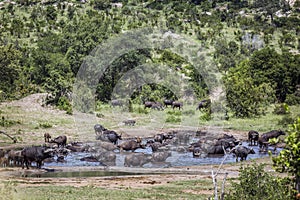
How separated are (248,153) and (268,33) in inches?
2092

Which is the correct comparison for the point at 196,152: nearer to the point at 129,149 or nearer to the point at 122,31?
the point at 129,149

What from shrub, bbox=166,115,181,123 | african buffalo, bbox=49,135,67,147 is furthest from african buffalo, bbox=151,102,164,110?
african buffalo, bbox=49,135,67,147

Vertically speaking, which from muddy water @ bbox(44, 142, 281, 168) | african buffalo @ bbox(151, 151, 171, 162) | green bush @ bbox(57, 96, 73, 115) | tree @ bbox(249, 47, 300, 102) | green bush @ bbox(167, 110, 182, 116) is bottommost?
muddy water @ bbox(44, 142, 281, 168)

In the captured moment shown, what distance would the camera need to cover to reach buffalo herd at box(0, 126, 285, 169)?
2402cm

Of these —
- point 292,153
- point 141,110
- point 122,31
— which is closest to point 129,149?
point 141,110

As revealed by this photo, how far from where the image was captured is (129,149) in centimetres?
2823

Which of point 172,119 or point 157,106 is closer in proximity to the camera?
point 172,119

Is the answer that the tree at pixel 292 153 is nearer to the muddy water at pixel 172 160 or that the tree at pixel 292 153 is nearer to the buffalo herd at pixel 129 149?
the buffalo herd at pixel 129 149

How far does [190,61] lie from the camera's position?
6325 cm

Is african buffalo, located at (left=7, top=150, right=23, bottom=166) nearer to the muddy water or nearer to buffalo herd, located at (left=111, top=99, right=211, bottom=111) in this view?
the muddy water

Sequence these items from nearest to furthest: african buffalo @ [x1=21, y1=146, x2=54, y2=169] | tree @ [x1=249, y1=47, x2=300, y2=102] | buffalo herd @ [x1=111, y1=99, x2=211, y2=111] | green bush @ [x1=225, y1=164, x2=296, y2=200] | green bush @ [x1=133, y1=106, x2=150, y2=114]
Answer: green bush @ [x1=225, y1=164, x2=296, y2=200]
african buffalo @ [x1=21, y1=146, x2=54, y2=169]
green bush @ [x1=133, y1=106, x2=150, y2=114]
buffalo herd @ [x1=111, y1=99, x2=211, y2=111]
tree @ [x1=249, y1=47, x2=300, y2=102]

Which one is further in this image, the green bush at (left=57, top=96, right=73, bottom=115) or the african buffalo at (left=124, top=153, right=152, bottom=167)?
the green bush at (left=57, top=96, right=73, bottom=115)

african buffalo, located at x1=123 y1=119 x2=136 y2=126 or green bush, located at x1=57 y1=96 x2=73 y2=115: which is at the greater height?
green bush, located at x1=57 y1=96 x2=73 y2=115

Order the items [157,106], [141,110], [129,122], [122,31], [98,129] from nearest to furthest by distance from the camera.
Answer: [98,129] < [129,122] < [141,110] < [157,106] < [122,31]
